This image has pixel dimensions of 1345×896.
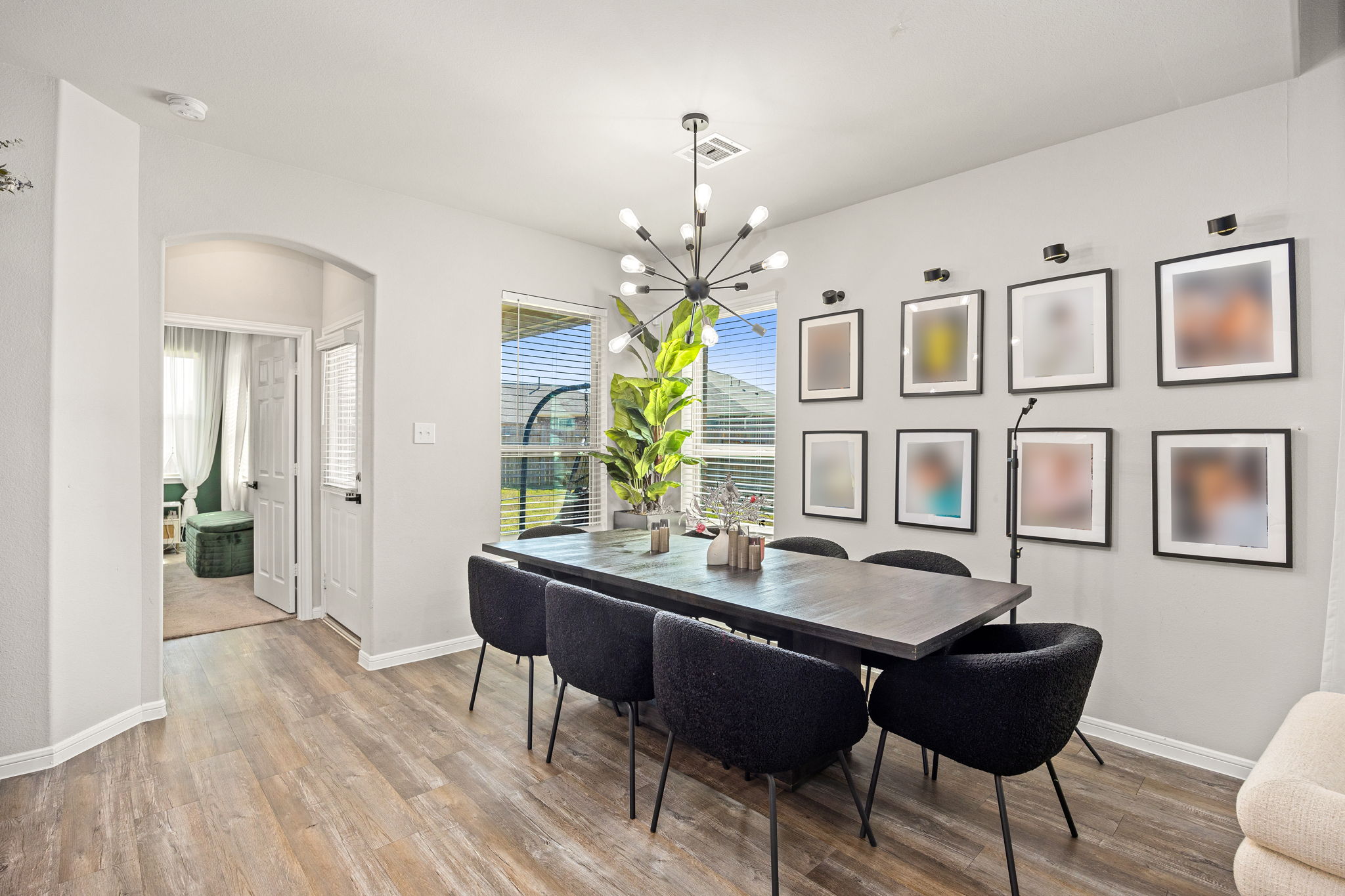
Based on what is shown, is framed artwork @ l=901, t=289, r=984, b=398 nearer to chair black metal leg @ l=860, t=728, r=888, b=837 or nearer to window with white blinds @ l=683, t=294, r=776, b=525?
window with white blinds @ l=683, t=294, r=776, b=525

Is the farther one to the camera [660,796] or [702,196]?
[702,196]

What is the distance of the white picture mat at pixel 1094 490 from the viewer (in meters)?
2.87

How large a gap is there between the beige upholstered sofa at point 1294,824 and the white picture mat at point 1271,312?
1498mm

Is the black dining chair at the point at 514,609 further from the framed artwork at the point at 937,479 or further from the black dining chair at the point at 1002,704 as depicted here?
the framed artwork at the point at 937,479

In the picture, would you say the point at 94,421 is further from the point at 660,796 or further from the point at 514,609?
the point at 660,796

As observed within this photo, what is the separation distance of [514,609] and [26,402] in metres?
2.09

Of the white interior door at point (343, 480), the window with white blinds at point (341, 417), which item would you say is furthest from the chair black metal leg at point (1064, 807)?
the window with white blinds at point (341, 417)

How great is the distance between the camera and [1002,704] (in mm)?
1735

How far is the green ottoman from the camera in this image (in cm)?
573

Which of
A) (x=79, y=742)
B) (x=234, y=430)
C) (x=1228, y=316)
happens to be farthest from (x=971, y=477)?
(x=234, y=430)

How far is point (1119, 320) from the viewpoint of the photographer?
9.41ft

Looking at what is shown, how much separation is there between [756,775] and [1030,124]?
303 centimetres

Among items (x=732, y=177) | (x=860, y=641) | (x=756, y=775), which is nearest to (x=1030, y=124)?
(x=732, y=177)

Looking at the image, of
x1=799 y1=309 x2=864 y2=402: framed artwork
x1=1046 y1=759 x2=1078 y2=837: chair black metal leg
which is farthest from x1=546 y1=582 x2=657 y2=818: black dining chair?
x1=799 y1=309 x2=864 y2=402: framed artwork
